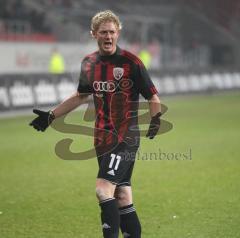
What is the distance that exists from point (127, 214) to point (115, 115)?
91 cm

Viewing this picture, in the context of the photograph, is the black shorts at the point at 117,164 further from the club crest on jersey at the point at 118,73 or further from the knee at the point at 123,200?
the club crest on jersey at the point at 118,73

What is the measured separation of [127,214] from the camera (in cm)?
634

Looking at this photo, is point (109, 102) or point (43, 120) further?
point (43, 120)

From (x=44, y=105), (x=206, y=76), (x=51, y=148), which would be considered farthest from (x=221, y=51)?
(x=51, y=148)

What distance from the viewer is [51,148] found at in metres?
15.9

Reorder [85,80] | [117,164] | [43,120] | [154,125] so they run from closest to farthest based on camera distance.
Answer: [117,164], [154,125], [85,80], [43,120]

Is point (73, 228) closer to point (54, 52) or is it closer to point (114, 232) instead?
point (114, 232)

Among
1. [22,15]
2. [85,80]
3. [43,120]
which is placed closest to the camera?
[85,80]

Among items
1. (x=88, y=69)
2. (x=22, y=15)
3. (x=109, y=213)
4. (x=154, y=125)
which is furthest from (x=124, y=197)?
(x=22, y=15)

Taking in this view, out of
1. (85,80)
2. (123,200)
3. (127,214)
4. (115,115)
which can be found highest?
(85,80)

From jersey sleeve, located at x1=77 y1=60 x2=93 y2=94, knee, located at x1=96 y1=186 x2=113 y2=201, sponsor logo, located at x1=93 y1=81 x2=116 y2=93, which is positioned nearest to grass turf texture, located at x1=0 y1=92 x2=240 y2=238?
knee, located at x1=96 y1=186 x2=113 y2=201

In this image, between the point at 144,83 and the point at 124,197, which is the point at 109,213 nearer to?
the point at 124,197

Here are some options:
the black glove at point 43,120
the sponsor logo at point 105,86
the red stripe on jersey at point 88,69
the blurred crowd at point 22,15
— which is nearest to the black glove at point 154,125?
the sponsor logo at point 105,86

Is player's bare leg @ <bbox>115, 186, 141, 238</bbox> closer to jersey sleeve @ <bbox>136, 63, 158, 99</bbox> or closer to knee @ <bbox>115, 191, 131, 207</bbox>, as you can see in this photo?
knee @ <bbox>115, 191, 131, 207</bbox>
